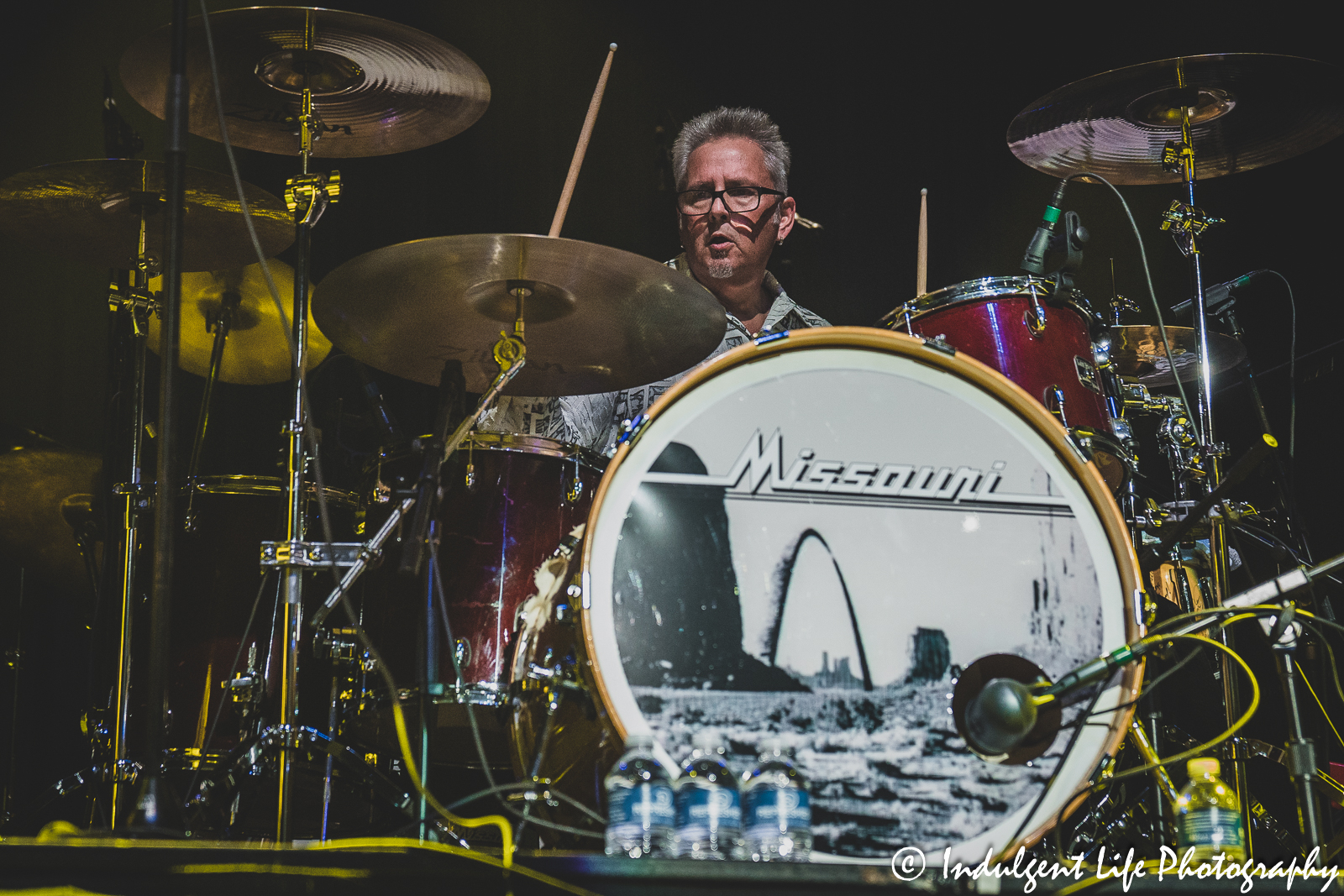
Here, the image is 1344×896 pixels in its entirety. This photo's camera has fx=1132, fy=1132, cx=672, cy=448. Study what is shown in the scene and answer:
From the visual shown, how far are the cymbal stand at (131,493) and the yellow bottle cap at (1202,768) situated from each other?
2187 millimetres

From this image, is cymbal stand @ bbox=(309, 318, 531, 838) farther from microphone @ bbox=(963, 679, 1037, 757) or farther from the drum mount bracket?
microphone @ bbox=(963, 679, 1037, 757)

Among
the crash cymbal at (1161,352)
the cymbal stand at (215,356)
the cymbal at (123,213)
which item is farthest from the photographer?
the crash cymbal at (1161,352)

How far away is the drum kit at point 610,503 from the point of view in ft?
6.05

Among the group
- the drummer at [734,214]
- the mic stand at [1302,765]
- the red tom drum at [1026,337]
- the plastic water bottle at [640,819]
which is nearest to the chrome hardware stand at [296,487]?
the plastic water bottle at [640,819]

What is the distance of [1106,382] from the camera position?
2.71 metres

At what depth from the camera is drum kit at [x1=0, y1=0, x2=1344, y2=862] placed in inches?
72.6

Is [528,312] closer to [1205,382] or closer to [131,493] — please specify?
[131,493]

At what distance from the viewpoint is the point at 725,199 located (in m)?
3.63

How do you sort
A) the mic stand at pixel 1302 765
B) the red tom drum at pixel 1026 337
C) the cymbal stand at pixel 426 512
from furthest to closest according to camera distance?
the red tom drum at pixel 1026 337
the cymbal stand at pixel 426 512
the mic stand at pixel 1302 765

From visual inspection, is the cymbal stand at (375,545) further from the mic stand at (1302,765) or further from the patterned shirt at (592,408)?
the mic stand at (1302,765)

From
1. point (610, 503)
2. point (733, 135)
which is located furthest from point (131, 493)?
point (733, 135)

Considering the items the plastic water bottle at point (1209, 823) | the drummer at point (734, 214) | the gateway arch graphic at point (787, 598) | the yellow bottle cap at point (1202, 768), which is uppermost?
the drummer at point (734, 214)

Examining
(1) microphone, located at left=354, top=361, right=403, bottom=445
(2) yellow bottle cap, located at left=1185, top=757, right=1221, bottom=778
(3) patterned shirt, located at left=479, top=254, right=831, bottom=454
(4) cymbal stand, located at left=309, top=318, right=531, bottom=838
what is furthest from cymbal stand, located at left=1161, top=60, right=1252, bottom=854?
(1) microphone, located at left=354, top=361, right=403, bottom=445

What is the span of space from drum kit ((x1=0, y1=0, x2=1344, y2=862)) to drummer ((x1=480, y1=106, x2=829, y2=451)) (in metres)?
0.68
